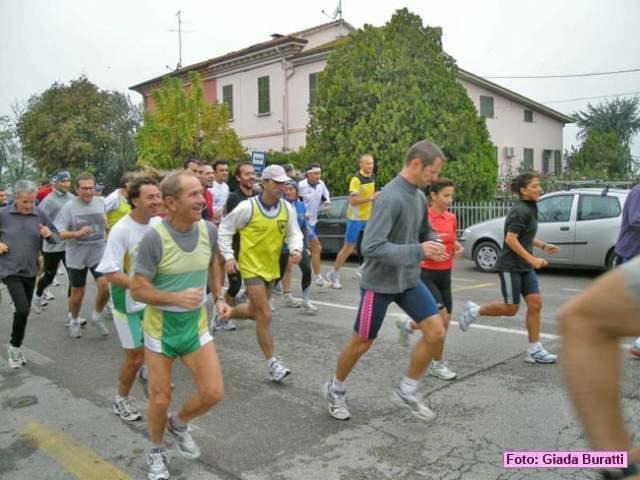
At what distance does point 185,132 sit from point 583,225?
1740 centimetres

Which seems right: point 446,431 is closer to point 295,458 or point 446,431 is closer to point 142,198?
point 295,458

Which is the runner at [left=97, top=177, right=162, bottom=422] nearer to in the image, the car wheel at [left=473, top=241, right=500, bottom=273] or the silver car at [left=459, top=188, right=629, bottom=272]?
the silver car at [left=459, top=188, right=629, bottom=272]

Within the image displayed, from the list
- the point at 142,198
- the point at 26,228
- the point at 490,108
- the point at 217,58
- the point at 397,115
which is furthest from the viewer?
the point at 217,58

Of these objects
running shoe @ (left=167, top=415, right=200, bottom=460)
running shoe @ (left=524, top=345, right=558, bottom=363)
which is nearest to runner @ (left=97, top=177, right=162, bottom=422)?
running shoe @ (left=167, top=415, right=200, bottom=460)

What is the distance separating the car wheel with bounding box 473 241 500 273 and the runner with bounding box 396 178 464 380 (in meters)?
6.52

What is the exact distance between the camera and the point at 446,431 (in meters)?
3.96

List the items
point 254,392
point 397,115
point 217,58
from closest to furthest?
point 254,392
point 397,115
point 217,58

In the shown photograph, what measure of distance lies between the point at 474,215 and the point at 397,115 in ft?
11.3

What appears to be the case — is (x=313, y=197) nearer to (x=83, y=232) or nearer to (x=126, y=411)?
(x=83, y=232)

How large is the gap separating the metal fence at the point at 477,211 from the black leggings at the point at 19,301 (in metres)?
12.7

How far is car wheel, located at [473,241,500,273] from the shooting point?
454 inches

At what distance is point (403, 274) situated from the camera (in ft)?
13.3

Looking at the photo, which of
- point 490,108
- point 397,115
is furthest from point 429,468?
point 490,108

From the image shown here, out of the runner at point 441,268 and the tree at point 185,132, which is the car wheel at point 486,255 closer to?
the runner at point 441,268
